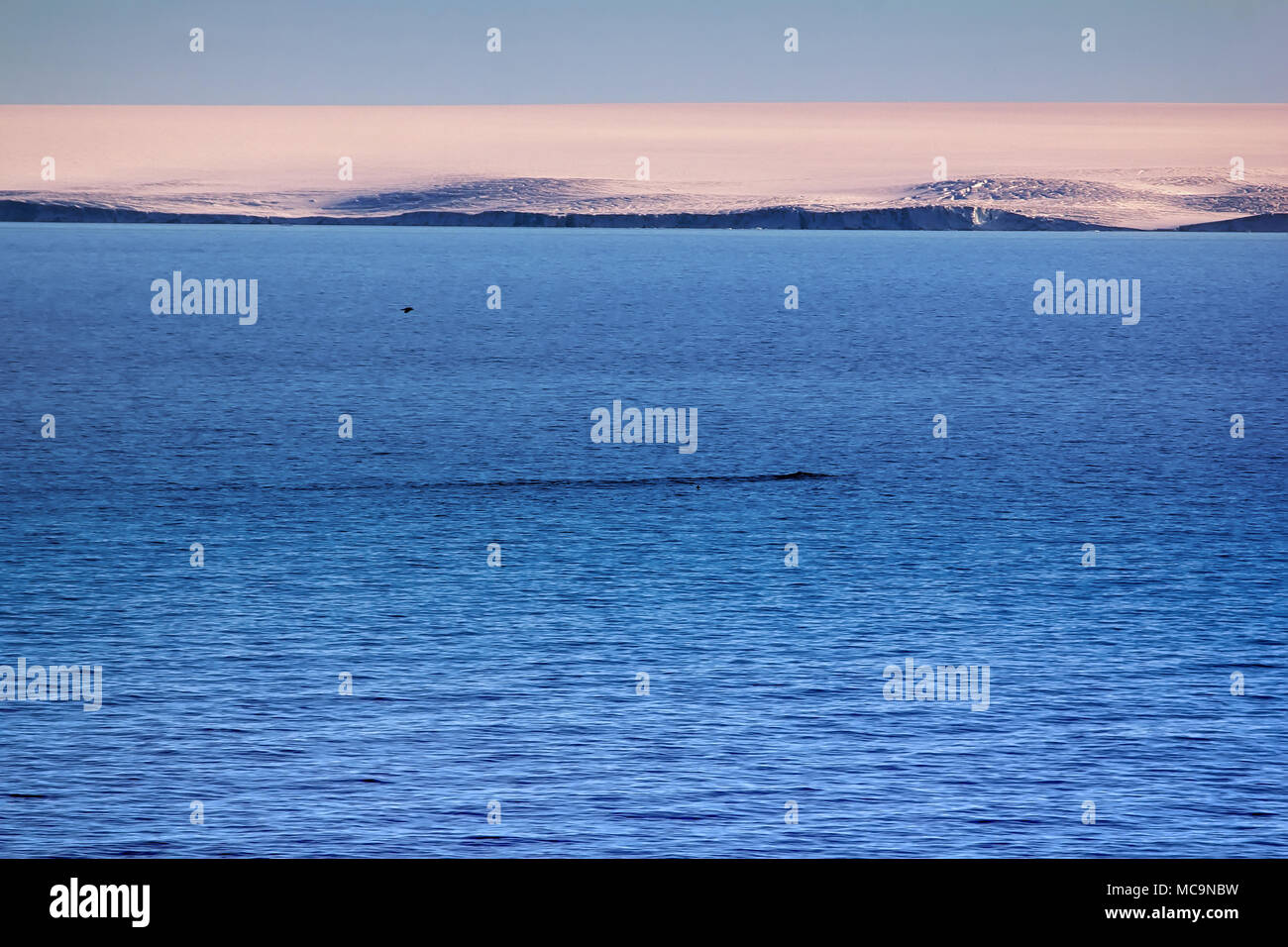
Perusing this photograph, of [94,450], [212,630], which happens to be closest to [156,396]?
[94,450]

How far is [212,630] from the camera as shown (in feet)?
173

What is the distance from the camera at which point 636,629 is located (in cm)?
5359

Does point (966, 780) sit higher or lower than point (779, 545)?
lower

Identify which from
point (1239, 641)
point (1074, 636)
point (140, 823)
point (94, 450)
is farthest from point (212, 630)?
point (94, 450)

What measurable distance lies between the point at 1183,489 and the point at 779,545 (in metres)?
28.1

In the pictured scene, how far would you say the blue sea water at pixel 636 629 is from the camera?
35.8 m

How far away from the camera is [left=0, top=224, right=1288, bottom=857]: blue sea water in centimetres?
3575

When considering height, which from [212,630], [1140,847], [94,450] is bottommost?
[1140,847]

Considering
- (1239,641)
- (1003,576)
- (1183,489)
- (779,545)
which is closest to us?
(1239,641)

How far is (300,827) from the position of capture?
34.6 meters

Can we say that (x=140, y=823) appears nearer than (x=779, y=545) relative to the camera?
Yes

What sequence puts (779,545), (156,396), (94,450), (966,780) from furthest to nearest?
1. (156,396)
2. (94,450)
3. (779,545)
4. (966,780)

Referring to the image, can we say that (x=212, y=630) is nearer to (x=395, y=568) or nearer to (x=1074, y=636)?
(x=395, y=568)
